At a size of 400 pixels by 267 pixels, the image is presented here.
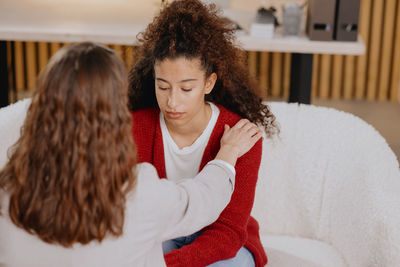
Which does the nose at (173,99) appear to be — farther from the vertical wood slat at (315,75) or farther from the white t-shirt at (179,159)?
the vertical wood slat at (315,75)

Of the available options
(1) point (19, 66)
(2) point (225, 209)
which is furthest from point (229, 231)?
(1) point (19, 66)

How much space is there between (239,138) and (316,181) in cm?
53

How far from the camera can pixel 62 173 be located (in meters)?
→ 0.91

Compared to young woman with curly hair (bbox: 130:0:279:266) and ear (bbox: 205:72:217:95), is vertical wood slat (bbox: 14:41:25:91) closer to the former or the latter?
young woman with curly hair (bbox: 130:0:279:266)

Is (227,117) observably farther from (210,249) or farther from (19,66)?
(19,66)

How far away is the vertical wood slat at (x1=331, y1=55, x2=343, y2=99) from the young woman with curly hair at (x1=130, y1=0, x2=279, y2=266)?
245cm

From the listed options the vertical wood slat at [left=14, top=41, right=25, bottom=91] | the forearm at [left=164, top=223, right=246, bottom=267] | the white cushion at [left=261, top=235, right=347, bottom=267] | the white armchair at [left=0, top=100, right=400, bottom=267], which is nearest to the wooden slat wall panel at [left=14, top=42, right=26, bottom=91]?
the vertical wood slat at [left=14, top=41, right=25, bottom=91]

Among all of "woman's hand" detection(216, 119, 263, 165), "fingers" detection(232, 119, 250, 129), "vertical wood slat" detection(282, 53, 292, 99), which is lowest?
"vertical wood slat" detection(282, 53, 292, 99)

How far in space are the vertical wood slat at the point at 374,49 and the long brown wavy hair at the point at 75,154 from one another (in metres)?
3.22

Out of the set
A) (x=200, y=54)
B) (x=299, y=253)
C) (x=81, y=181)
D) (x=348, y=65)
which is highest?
(x=200, y=54)

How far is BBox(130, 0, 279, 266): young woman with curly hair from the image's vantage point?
4.44ft

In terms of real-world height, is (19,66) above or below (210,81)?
below

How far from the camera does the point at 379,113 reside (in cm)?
375

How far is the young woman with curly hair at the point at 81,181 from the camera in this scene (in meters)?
0.89
